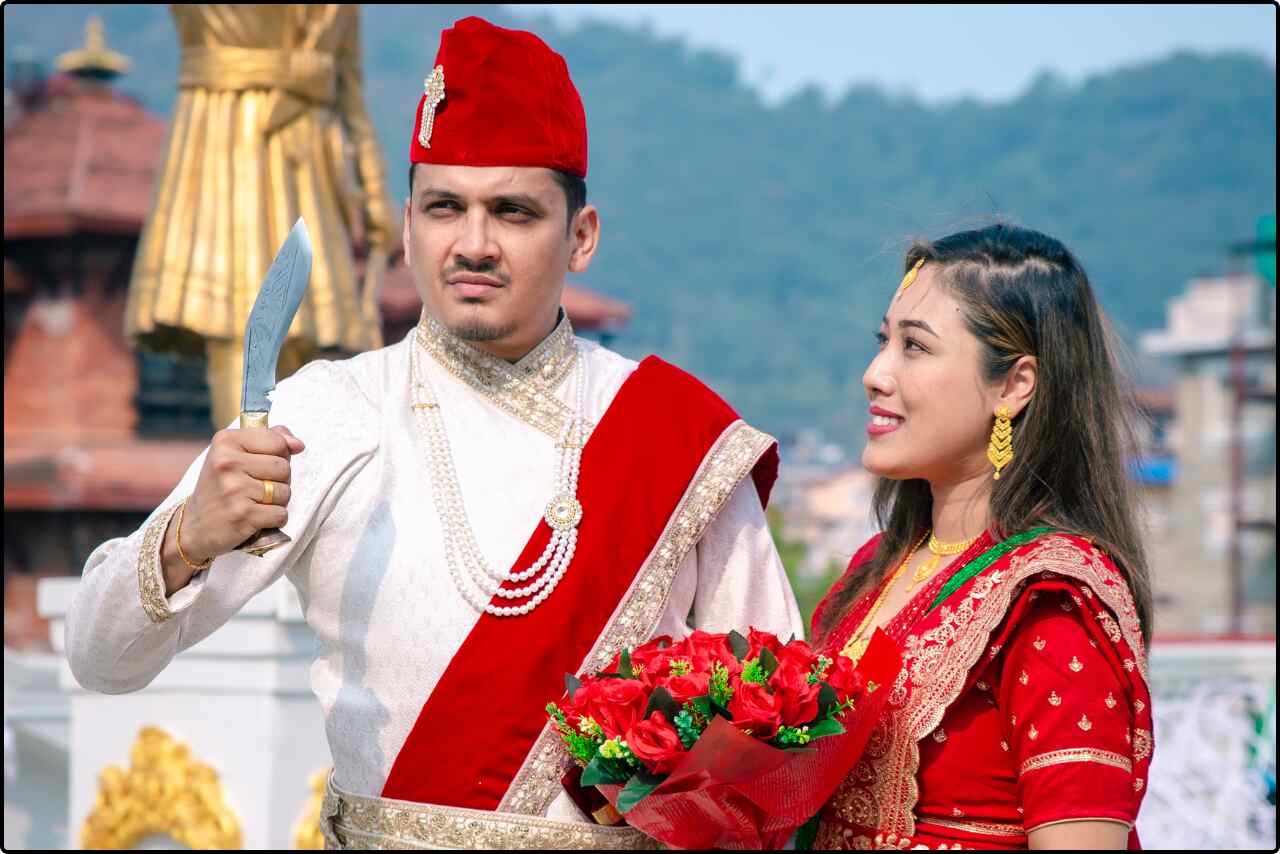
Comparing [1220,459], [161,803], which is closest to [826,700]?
[161,803]

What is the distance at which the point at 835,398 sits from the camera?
8150cm

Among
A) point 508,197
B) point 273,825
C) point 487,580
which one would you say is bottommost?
point 273,825

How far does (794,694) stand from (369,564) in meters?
0.75

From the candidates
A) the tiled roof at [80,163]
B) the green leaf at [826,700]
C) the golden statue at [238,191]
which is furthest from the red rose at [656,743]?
the tiled roof at [80,163]

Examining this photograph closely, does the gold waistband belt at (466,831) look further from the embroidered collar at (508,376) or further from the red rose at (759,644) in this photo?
the embroidered collar at (508,376)

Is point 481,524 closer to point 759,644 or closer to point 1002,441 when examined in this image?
point 759,644

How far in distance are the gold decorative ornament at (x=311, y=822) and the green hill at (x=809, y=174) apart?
70.7m

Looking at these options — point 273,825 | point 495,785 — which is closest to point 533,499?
point 495,785

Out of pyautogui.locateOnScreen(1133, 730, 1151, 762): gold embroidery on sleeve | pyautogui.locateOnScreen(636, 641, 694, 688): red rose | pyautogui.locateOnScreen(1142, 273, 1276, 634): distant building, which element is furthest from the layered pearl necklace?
pyautogui.locateOnScreen(1142, 273, 1276, 634): distant building

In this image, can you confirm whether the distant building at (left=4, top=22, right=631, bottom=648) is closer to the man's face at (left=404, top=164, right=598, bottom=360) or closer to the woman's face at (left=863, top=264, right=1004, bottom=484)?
the man's face at (left=404, top=164, right=598, bottom=360)

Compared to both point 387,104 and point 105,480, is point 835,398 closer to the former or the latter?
point 387,104

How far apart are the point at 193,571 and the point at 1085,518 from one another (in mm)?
1483

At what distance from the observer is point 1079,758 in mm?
2412

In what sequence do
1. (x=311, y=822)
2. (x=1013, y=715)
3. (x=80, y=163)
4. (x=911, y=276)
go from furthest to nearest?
1. (x=80, y=163)
2. (x=311, y=822)
3. (x=911, y=276)
4. (x=1013, y=715)
